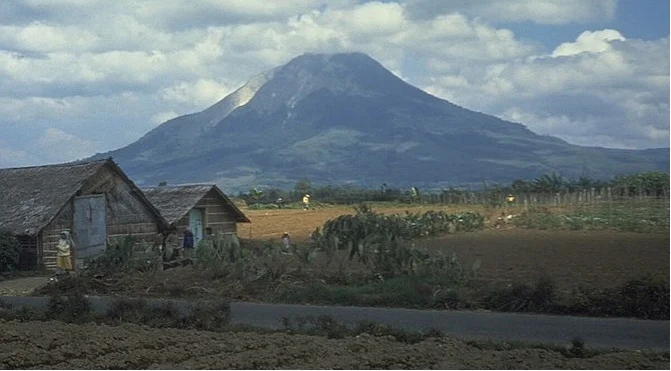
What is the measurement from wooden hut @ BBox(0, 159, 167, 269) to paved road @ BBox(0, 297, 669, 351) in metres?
5.92

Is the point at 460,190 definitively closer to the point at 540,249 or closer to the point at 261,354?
the point at 540,249

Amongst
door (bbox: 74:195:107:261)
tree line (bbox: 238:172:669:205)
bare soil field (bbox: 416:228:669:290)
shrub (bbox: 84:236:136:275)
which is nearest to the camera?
bare soil field (bbox: 416:228:669:290)

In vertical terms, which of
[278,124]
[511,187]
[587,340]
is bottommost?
[587,340]

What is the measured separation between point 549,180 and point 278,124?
539 cm

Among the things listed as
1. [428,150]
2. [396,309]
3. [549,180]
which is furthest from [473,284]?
[428,150]

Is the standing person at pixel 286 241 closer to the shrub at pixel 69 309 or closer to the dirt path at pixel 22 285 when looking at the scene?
the dirt path at pixel 22 285

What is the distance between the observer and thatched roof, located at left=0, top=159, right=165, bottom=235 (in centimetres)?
2181

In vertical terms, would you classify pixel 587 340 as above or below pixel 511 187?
below

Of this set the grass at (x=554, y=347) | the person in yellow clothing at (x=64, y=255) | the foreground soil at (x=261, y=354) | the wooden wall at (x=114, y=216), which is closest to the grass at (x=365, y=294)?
the foreground soil at (x=261, y=354)

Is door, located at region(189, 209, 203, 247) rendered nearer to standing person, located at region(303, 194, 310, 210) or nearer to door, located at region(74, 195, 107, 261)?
door, located at region(74, 195, 107, 261)

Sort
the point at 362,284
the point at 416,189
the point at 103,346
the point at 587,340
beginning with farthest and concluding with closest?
the point at 416,189
the point at 362,284
the point at 587,340
the point at 103,346

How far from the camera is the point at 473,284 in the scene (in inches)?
633

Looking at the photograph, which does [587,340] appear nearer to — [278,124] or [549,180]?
[549,180]

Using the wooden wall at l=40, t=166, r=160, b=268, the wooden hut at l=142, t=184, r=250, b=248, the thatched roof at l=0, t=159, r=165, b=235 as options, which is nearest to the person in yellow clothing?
the wooden wall at l=40, t=166, r=160, b=268
